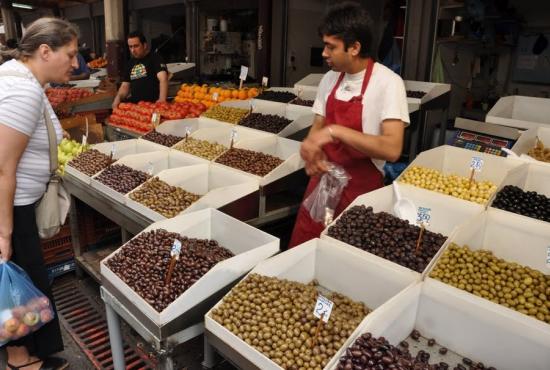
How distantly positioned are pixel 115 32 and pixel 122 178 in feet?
20.4

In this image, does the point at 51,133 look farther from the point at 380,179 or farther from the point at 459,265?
the point at 459,265

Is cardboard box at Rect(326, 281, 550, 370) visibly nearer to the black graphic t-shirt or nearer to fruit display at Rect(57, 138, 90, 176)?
fruit display at Rect(57, 138, 90, 176)

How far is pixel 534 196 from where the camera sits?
2.71 meters

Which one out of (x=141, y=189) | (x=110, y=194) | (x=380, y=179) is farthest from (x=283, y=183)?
(x=110, y=194)

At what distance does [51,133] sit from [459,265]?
235 centimetres

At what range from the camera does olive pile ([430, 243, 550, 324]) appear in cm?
195

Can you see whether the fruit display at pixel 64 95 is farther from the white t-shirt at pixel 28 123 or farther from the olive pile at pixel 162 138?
the white t-shirt at pixel 28 123

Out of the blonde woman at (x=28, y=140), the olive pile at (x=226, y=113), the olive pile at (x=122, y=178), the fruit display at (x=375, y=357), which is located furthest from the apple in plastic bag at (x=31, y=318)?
the olive pile at (x=226, y=113)

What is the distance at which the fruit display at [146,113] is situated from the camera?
523 centimetres

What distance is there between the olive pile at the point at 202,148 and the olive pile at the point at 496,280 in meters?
2.41

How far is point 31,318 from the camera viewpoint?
263cm

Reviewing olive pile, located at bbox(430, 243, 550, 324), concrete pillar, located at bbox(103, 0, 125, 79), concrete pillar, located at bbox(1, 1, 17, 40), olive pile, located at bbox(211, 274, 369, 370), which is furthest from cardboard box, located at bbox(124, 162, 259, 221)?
concrete pillar, located at bbox(1, 1, 17, 40)

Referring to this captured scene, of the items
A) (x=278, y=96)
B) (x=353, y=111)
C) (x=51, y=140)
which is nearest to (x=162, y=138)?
(x=278, y=96)

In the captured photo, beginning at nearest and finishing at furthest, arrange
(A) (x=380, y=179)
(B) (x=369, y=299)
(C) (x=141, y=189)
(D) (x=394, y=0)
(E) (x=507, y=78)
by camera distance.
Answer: (B) (x=369, y=299) < (A) (x=380, y=179) < (C) (x=141, y=189) < (D) (x=394, y=0) < (E) (x=507, y=78)
